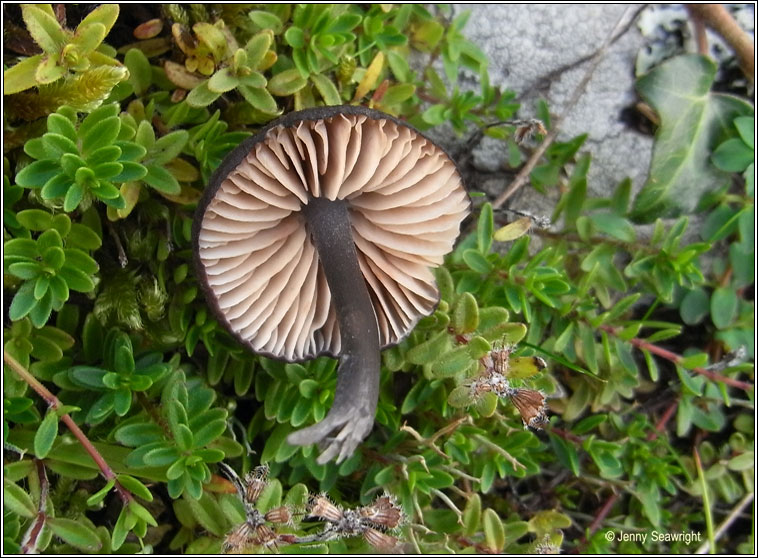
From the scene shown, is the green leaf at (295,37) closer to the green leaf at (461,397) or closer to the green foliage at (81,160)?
the green foliage at (81,160)

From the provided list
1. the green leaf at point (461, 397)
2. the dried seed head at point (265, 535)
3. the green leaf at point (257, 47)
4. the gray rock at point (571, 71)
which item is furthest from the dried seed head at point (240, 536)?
the gray rock at point (571, 71)

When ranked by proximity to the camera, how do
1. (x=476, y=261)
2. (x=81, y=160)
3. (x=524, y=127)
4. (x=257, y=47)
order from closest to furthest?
(x=81, y=160)
(x=257, y=47)
(x=476, y=261)
(x=524, y=127)

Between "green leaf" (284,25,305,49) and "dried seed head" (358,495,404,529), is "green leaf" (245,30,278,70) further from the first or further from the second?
"dried seed head" (358,495,404,529)

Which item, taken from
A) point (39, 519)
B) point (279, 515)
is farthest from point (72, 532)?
point (279, 515)

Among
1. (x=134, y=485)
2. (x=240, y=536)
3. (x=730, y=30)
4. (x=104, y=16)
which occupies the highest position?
(x=730, y=30)

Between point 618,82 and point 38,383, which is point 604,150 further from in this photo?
point 38,383

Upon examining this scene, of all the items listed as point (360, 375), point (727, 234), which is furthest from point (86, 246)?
point (727, 234)

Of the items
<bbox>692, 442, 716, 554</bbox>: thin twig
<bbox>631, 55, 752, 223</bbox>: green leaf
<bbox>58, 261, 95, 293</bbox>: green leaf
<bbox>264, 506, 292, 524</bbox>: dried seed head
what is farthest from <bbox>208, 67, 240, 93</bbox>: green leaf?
<bbox>692, 442, 716, 554</bbox>: thin twig

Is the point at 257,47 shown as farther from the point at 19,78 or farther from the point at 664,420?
the point at 664,420
